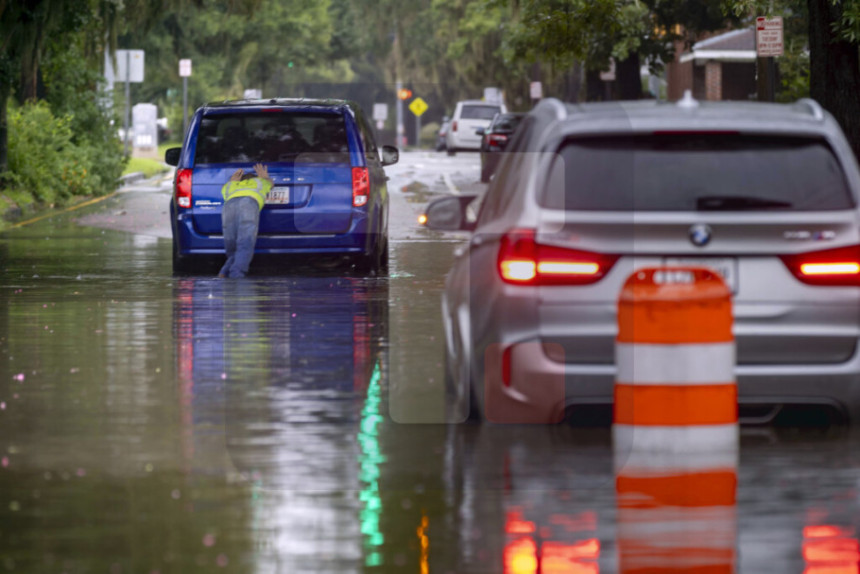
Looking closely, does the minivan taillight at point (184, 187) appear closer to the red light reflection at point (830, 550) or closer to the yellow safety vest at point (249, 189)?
the yellow safety vest at point (249, 189)

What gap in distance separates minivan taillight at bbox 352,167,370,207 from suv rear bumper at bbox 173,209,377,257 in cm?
14

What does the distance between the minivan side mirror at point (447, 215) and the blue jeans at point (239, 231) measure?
7.00 m

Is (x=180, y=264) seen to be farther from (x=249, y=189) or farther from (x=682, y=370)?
(x=682, y=370)

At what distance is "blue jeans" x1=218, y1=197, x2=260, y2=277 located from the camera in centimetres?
1792

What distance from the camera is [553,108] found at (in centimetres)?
927

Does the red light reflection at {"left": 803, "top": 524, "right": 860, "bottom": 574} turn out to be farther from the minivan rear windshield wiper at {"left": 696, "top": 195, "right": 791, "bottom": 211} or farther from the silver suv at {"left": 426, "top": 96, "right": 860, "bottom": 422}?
the minivan rear windshield wiper at {"left": 696, "top": 195, "right": 791, "bottom": 211}

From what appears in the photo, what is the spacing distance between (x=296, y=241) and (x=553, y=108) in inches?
367

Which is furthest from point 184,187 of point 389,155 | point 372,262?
point 389,155

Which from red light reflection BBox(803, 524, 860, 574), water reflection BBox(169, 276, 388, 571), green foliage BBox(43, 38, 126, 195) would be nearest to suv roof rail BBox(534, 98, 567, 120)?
water reflection BBox(169, 276, 388, 571)

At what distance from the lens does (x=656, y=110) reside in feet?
29.8

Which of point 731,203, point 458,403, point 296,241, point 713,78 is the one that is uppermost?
point 713,78

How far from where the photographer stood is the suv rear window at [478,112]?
62.8m

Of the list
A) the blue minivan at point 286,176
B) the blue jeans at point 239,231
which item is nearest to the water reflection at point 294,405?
the blue jeans at point 239,231

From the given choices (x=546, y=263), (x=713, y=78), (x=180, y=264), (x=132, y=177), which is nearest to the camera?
(x=546, y=263)
